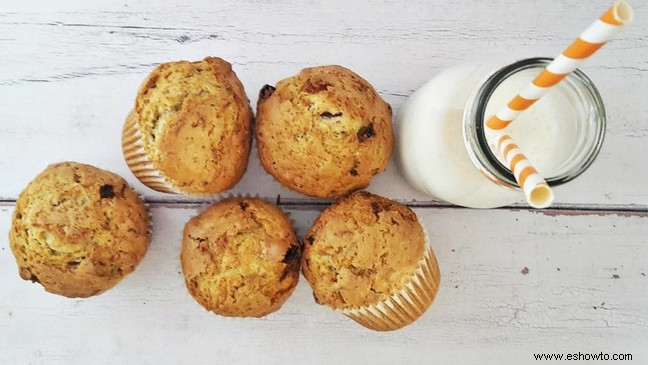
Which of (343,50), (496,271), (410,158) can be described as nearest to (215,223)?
(410,158)

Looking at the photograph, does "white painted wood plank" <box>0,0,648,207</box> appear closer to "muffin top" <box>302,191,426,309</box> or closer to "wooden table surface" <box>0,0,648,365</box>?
"wooden table surface" <box>0,0,648,365</box>

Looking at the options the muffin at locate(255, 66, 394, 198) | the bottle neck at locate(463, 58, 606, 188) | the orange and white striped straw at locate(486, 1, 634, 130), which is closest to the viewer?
the orange and white striped straw at locate(486, 1, 634, 130)

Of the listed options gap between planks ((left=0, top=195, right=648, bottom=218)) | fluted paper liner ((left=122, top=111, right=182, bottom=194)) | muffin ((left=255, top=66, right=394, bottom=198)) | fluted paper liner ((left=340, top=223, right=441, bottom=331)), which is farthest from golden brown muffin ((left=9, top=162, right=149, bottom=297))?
fluted paper liner ((left=340, top=223, right=441, bottom=331))

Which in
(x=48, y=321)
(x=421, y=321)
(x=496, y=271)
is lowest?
(x=48, y=321)

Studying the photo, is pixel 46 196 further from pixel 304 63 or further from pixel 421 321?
pixel 421 321

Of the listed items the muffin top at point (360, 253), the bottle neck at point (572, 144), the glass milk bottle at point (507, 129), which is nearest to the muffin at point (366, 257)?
the muffin top at point (360, 253)

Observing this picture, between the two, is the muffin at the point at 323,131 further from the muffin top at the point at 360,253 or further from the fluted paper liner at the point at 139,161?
the fluted paper liner at the point at 139,161
